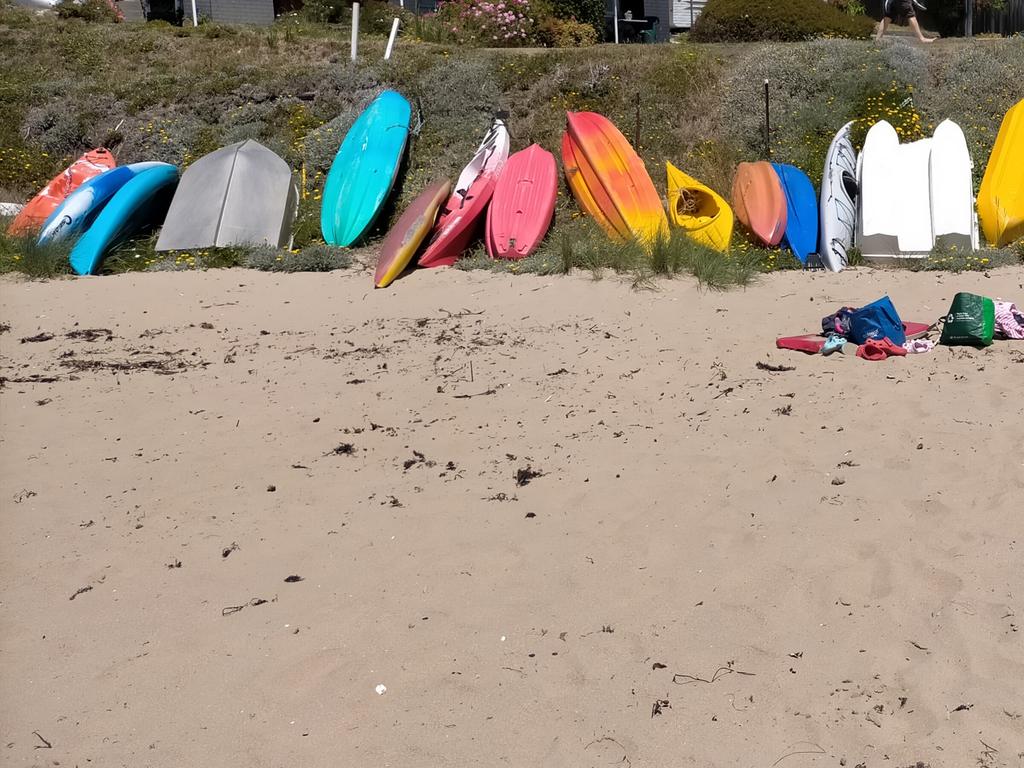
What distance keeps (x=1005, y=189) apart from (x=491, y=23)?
8.14 metres

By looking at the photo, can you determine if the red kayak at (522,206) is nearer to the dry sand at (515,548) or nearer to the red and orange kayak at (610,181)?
the red and orange kayak at (610,181)

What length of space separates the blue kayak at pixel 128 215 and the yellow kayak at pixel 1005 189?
6.78 m

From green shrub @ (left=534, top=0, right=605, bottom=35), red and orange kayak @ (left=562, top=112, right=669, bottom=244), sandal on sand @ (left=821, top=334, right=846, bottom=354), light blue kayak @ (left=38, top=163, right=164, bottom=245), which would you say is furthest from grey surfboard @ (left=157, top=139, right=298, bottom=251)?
green shrub @ (left=534, top=0, right=605, bottom=35)

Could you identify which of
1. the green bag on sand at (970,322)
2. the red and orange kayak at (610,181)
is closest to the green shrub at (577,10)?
the red and orange kayak at (610,181)

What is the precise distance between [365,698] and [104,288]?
5.35m

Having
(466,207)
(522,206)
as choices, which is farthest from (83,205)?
(522,206)

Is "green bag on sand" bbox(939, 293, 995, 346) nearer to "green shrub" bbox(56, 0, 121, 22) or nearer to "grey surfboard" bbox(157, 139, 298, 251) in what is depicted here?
"grey surfboard" bbox(157, 139, 298, 251)

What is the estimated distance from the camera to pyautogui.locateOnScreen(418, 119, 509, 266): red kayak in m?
7.79

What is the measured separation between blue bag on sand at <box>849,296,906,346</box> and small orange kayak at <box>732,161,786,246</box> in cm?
216

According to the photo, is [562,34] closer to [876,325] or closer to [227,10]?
[227,10]

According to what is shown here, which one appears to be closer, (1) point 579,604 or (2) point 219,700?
(2) point 219,700

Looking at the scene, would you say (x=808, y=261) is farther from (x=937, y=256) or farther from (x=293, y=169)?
(x=293, y=169)

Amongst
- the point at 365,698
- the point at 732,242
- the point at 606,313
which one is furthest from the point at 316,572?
the point at 732,242

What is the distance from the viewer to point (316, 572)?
12.1 feet
